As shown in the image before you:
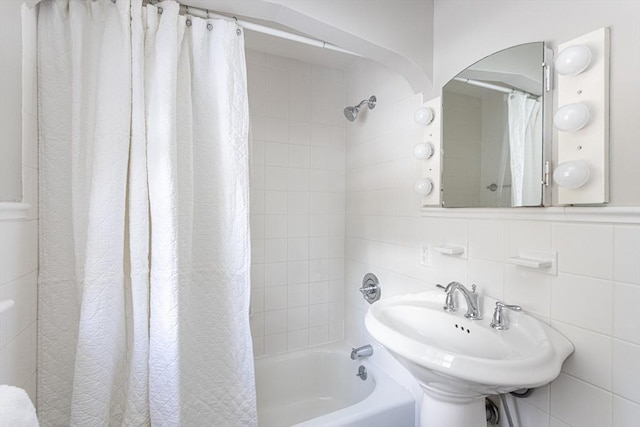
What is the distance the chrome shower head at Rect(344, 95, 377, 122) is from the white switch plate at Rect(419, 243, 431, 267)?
947 mm

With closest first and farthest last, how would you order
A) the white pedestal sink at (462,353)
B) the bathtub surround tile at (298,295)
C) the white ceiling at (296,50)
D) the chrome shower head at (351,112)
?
the white pedestal sink at (462,353), the white ceiling at (296,50), the chrome shower head at (351,112), the bathtub surround tile at (298,295)

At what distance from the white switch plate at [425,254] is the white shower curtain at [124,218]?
0.98 metres

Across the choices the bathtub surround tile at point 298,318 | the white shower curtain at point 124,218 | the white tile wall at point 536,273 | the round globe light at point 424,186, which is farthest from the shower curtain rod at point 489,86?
the bathtub surround tile at point 298,318

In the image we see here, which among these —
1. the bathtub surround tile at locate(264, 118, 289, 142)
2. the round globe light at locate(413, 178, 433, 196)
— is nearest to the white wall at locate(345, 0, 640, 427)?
the round globe light at locate(413, 178, 433, 196)

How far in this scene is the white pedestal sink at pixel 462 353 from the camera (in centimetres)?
80

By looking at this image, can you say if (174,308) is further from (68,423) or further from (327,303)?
(327,303)

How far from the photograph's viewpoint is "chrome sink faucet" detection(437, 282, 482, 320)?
1.17 m

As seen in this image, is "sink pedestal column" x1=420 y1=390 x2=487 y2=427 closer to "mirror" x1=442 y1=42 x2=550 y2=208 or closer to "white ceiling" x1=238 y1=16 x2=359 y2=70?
"mirror" x1=442 y1=42 x2=550 y2=208

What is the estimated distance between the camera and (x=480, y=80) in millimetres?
1252

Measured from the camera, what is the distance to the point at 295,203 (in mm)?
2094

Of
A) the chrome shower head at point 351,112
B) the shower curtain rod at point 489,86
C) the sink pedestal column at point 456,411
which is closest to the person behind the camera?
the sink pedestal column at point 456,411

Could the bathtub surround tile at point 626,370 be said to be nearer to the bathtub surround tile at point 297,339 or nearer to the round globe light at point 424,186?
the round globe light at point 424,186

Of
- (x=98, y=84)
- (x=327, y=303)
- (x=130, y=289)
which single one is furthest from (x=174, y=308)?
(x=327, y=303)

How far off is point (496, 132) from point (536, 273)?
0.56 m
